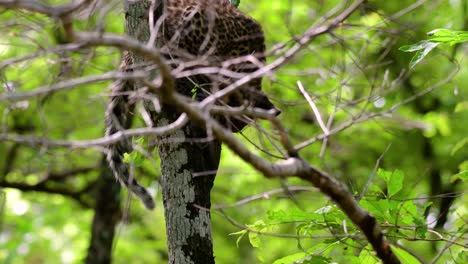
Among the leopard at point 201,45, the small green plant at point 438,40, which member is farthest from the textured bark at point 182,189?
the small green plant at point 438,40

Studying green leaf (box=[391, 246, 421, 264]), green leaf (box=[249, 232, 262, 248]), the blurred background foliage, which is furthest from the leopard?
the blurred background foliage

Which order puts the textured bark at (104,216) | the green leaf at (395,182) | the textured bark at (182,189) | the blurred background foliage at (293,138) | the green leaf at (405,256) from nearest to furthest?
the green leaf at (405,256) → the green leaf at (395,182) → the textured bark at (182,189) → the blurred background foliage at (293,138) → the textured bark at (104,216)

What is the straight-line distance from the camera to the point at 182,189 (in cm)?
398

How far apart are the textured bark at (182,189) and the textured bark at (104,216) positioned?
5.30 metres

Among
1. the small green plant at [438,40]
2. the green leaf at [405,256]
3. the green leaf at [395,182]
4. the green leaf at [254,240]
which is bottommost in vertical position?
the green leaf at [254,240]

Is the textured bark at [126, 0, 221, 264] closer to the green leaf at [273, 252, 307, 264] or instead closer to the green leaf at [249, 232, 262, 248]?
the green leaf at [249, 232, 262, 248]

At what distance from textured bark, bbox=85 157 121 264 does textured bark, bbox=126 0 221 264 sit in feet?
17.4

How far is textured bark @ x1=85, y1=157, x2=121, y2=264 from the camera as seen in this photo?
912 cm

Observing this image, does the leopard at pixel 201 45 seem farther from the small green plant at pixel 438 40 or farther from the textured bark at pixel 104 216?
the textured bark at pixel 104 216

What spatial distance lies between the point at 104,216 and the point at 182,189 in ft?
18.5

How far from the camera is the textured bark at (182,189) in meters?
3.93

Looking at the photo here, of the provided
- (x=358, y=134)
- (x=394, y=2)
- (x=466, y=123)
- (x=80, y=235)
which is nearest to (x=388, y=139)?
(x=358, y=134)

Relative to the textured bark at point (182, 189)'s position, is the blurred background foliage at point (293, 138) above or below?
below

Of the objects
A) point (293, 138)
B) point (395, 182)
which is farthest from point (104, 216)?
point (395, 182)
